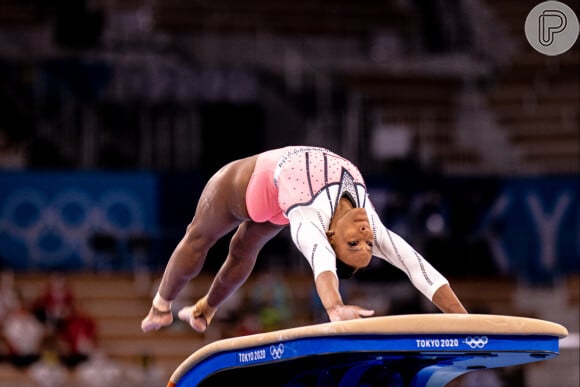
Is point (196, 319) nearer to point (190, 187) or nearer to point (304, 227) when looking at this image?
point (304, 227)

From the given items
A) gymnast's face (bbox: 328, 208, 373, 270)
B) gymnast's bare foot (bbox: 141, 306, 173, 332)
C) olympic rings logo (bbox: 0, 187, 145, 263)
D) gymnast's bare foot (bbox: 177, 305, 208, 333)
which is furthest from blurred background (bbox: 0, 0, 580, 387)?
gymnast's face (bbox: 328, 208, 373, 270)

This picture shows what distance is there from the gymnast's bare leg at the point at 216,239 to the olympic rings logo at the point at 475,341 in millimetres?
1469

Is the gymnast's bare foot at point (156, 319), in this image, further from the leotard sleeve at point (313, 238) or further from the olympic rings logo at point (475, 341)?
the olympic rings logo at point (475, 341)

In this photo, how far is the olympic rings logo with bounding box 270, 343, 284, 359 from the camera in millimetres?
3752

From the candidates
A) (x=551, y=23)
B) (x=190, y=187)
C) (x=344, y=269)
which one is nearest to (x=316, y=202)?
(x=344, y=269)

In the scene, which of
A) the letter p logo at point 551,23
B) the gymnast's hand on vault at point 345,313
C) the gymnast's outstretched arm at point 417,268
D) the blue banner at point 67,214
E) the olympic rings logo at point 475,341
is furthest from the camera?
the blue banner at point 67,214

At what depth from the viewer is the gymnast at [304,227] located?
4023mm

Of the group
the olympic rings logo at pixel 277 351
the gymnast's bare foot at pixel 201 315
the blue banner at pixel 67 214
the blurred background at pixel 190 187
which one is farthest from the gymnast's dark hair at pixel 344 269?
the blue banner at pixel 67 214

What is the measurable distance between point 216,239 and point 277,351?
1.29 metres

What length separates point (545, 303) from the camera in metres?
11.4

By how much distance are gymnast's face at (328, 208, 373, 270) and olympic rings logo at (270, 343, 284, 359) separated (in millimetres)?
504

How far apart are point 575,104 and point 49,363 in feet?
24.0

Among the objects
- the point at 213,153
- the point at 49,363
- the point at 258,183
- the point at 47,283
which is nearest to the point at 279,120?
the point at 213,153

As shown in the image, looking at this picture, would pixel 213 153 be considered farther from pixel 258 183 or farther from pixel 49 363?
pixel 258 183
